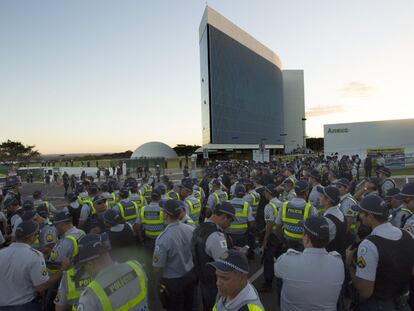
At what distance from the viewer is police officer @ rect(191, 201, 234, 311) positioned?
11.7 ft

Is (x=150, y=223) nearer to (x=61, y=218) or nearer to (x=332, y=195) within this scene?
(x=61, y=218)

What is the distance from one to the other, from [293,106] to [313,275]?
440 feet

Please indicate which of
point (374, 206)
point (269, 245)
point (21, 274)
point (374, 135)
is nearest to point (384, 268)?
point (374, 206)

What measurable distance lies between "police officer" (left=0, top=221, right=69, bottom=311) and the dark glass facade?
65.2 metres

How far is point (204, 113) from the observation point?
72000 mm

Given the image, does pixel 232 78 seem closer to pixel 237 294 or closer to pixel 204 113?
pixel 204 113

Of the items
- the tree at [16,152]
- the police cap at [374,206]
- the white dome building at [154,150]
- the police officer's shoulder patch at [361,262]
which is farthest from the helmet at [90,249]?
the white dome building at [154,150]

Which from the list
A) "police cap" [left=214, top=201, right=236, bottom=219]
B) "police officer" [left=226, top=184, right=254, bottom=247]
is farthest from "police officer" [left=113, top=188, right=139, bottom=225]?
"police cap" [left=214, top=201, right=236, bottom=219]

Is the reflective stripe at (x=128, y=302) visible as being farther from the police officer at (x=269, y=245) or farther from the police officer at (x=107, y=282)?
the police officer at (x=269, y=245)

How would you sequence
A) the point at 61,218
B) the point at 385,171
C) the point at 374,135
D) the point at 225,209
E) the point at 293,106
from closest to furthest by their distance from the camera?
the point at 225,209 < the point at 61,218 < the point at 385,171 < the point at 374,135 < the point at 293,106

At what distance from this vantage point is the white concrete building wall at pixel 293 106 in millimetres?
128750

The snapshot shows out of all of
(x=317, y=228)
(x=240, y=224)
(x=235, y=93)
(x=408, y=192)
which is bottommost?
(x=240, y=224)

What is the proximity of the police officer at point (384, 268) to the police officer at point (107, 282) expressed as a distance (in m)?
2.07

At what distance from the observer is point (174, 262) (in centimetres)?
413
